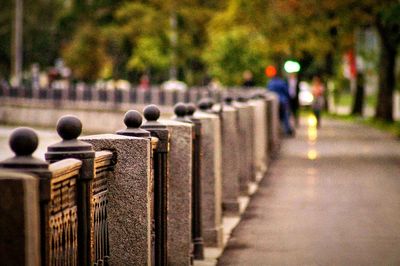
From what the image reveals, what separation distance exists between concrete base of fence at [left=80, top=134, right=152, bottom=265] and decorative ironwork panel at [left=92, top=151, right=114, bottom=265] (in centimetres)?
5

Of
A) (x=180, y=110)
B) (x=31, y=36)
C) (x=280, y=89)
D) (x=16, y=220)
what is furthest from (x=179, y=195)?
(x=31, y=36)

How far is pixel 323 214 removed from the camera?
50.8 feet

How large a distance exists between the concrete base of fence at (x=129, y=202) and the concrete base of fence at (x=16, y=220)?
8.50 feet

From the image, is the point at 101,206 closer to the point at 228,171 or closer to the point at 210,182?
the point at 210,182

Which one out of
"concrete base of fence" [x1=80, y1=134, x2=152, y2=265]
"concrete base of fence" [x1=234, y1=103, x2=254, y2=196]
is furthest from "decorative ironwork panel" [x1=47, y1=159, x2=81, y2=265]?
"concrete base of fence" [x1=234, y1=103, x2=254, y2=196]

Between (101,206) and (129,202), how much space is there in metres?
→ 0.26

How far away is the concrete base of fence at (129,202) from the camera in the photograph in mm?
7914

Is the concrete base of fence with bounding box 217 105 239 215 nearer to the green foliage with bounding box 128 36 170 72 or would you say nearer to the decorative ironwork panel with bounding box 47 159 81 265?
the decorative ironwork panel with bounding box 47 159 81 265

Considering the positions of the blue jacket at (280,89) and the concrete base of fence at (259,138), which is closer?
the concrete base of fence at (259,138)

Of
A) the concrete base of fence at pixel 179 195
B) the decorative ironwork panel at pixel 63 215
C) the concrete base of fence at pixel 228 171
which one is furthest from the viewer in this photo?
the concrete base of fence at pixel 228 171

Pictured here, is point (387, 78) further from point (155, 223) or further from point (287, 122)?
point (155, 223)

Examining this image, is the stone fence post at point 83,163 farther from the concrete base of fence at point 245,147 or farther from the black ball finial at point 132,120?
the concrete base of fence at point 245,147

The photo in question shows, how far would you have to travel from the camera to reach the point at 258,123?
2286 cm

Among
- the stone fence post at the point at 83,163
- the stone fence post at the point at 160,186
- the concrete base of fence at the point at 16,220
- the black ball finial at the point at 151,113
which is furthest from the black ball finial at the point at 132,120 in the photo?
the concrete base of fence at the point at 16,220
